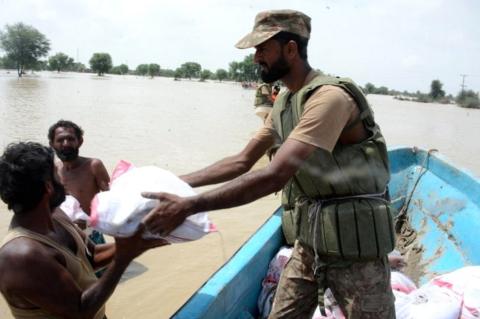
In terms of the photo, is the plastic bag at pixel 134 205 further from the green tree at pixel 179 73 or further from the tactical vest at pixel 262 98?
the green tree at pixel 179 73

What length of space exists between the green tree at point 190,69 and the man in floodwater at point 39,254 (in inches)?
4179

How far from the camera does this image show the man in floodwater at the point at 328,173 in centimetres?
168

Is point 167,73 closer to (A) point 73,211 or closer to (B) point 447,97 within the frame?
(B) point 447,97

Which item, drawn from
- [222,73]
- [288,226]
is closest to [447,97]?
[222,73]

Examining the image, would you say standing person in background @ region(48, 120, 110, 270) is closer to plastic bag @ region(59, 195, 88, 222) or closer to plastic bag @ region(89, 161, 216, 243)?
plastic bag @ region(59, 195, 88, 222)

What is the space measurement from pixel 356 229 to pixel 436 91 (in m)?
79.0

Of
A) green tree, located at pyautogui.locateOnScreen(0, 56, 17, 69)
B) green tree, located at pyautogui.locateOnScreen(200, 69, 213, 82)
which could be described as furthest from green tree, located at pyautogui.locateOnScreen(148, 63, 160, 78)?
green tree, located at pyautogui.locateOnScreen(0, 56, 17, 69)

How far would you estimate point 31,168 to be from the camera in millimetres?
1576

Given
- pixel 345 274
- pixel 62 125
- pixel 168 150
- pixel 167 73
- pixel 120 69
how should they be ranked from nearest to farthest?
pixel 345 274, pixel 62 125, pixel 168 150, pixel 120 69, pixel 167 73

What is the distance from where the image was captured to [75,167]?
3928mm

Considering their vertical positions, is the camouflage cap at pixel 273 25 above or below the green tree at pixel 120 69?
below

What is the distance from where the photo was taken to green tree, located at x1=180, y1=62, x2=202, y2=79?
10538 cm

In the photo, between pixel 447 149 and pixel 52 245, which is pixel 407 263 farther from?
pixel 447 149

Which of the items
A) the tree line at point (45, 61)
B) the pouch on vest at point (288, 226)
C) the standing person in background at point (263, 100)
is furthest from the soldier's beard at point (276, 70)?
the tree line at point (45, 61)
